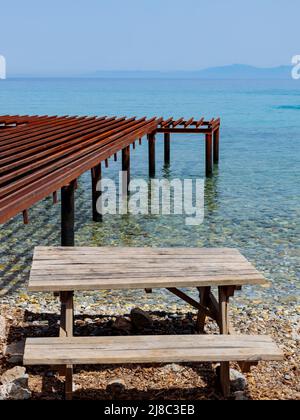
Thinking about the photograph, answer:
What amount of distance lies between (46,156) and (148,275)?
13.9ft

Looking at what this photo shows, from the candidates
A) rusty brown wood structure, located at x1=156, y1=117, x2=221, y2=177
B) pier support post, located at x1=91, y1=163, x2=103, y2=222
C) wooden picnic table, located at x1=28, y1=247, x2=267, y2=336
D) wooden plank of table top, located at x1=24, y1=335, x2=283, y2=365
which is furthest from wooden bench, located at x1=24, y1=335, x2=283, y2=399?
rusty brown wood structure, located at x1=156, y1=117, x2=221, y2=177

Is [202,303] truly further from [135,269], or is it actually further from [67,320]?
[67,320]

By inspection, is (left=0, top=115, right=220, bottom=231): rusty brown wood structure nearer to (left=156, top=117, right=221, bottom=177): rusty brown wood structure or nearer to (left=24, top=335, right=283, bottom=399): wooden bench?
(left=24, top=335, right=283, bottom=399): wooden bench

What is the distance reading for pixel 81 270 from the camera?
5.39 metres

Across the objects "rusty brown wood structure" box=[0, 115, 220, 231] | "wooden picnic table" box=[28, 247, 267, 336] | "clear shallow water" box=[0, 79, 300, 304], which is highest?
"rusty brown wood structure" box=[0, 115, 220, 231]

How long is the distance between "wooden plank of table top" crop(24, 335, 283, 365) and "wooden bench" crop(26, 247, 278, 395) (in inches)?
0.5

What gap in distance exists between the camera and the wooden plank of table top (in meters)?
4.46

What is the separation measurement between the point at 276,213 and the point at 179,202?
2.54 meters

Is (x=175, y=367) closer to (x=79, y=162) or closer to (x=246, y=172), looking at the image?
(x=79, y=162)

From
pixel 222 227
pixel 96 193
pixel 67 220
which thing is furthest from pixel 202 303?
pixel 96 193

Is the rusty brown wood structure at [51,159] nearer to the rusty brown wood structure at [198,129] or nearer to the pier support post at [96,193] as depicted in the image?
the pier support post at [96,193]

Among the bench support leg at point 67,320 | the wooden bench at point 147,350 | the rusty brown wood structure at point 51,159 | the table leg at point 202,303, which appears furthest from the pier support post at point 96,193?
the wooden bench at point 147,350

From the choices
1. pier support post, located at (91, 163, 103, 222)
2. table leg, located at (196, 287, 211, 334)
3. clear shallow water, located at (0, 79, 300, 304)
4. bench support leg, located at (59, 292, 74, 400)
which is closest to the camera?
bench support leg, located at (59, 292, 74, 400)
